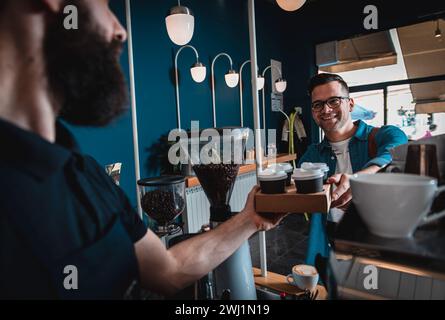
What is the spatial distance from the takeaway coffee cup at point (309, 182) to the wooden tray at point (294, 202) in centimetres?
2

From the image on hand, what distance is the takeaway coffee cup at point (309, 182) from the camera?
73cm

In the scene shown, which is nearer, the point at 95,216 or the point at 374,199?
the point at 374,199

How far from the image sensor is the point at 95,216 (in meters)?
0.61

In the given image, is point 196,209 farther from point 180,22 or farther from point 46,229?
point 46,229

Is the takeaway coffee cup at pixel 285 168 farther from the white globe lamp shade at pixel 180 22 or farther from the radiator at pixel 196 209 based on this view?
the radiator at pixel 196 209

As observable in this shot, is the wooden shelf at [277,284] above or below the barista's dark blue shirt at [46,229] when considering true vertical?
below

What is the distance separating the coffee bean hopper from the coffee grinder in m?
0.14

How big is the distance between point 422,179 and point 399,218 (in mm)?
91

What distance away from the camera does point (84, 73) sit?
0.58 m

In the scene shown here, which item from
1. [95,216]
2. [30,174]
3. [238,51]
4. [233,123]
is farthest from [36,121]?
[238,51]

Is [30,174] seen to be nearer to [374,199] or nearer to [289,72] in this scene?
[374,199]

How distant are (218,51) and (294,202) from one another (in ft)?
12.3

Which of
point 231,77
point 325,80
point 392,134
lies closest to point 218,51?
point 231,77

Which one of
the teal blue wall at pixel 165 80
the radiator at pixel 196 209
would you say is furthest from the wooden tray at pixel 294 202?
the radiator at pixel 196 209
